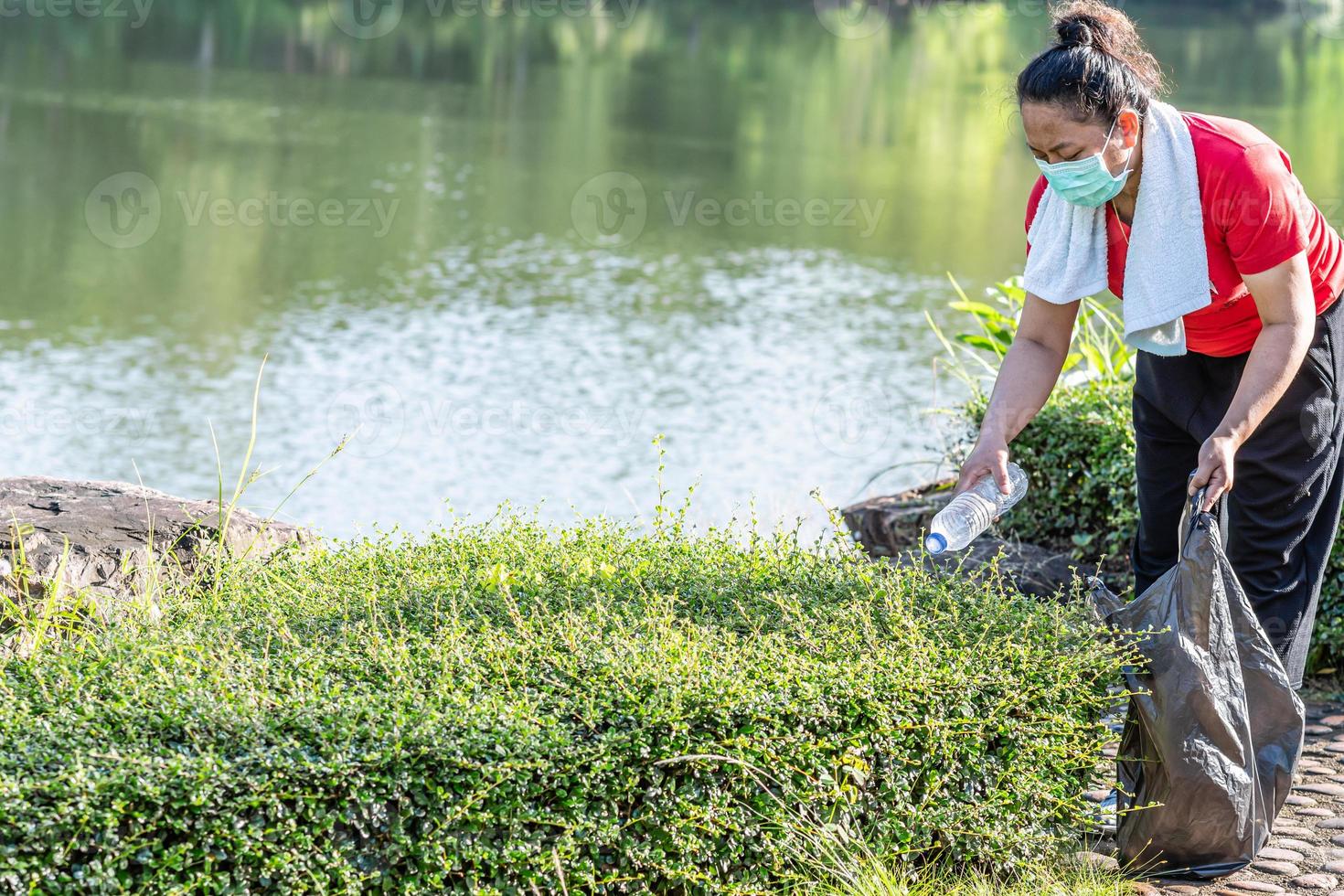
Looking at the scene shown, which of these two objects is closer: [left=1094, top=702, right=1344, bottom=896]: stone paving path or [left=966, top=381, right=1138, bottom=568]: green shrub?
[left=1094, top=702, right=1344, bottom=896]: stone paving path

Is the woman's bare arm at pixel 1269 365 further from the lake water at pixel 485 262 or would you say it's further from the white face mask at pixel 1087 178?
the lake water at pixel 485 262

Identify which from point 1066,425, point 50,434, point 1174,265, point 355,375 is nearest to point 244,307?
point 355,375

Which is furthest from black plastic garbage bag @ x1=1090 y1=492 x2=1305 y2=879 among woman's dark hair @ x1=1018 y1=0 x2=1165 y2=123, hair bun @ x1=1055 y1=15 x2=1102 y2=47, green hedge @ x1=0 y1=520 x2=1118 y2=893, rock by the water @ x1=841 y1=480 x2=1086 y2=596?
rock by the water @ x1=841 y1=480 x2=1086 y2=596

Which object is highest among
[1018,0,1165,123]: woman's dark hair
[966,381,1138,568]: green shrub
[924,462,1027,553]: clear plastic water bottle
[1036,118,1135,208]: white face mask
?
[1018,0,1165,123]: woman's dark hair

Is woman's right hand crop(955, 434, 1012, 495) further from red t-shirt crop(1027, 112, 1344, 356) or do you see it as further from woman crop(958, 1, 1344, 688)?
red t-shirt crop(1027, 112, 1344, 356)

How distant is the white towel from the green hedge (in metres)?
0.72

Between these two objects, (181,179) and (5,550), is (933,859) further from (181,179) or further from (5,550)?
(181,179)

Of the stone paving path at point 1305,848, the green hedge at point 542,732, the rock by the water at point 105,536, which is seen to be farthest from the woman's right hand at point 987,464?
the rock by the water at point 105,536

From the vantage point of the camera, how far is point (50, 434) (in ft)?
28.4

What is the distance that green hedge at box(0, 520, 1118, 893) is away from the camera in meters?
2.35

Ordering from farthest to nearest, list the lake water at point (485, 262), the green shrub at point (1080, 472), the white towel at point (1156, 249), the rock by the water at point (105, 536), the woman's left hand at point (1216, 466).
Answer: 1. the lake water at point (485, 262)
2. the green shrub at point (1080, 472)
3. the rock by the water at point (105, 536)
4. the white towel at point (1156, 249)
5. the woman's left hand at point (1216, 466)

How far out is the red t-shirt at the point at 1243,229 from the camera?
3.01 meters

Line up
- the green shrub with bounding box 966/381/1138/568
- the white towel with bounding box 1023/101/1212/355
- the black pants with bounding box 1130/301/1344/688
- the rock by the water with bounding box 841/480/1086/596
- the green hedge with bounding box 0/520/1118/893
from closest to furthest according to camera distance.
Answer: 1. the green hedge with bounding box 0/520/1118/893
2. the white towel with bounding box 1023/101/1212/355
3. the black pants with bounding box 1130/301/1344/688
4. the rock by the water with bounding box 841/480/1086/596
5. the green shrub with bounding box 966/381/1138/568

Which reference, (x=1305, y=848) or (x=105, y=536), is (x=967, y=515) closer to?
(x=1305, y=848)
